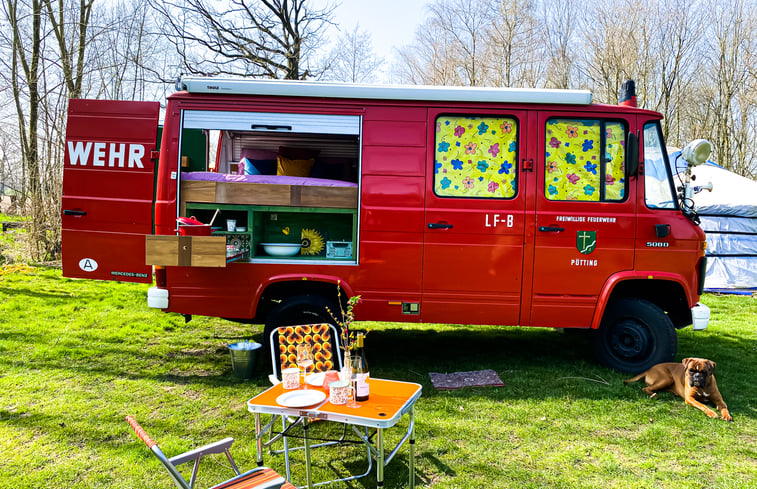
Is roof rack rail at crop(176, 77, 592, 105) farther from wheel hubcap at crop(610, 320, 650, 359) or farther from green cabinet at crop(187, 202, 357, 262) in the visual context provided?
Answer: wheel hubcap at crop(610, 320, 650, 359)

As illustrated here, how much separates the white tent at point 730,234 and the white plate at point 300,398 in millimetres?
10301

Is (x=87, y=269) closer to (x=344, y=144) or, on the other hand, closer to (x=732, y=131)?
(x=344, y=144)

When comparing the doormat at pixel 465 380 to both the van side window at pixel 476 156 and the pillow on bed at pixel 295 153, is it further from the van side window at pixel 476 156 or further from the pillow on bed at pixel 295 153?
the pillow on bed at pixel 295 153

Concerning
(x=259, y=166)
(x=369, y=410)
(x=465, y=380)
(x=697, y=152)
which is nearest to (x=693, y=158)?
(x=697, y=152)

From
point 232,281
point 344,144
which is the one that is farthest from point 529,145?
point 232,281

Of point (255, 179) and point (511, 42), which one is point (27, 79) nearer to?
point (255, 179)

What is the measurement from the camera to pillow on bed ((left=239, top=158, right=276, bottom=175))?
18.9ft

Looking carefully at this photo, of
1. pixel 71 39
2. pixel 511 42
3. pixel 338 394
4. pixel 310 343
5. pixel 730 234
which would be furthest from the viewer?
pixel 511 42

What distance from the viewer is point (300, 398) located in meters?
3.08

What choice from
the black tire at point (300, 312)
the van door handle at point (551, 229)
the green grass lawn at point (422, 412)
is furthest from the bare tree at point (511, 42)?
the black tire at point (300, 312)

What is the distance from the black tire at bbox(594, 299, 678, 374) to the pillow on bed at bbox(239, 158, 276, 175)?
4.09 metres

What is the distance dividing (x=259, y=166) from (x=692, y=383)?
4.96 meters

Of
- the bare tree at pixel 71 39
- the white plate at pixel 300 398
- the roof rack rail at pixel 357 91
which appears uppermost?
the bare tree at pixel 71 39

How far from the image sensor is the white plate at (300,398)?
2979 millimetres
